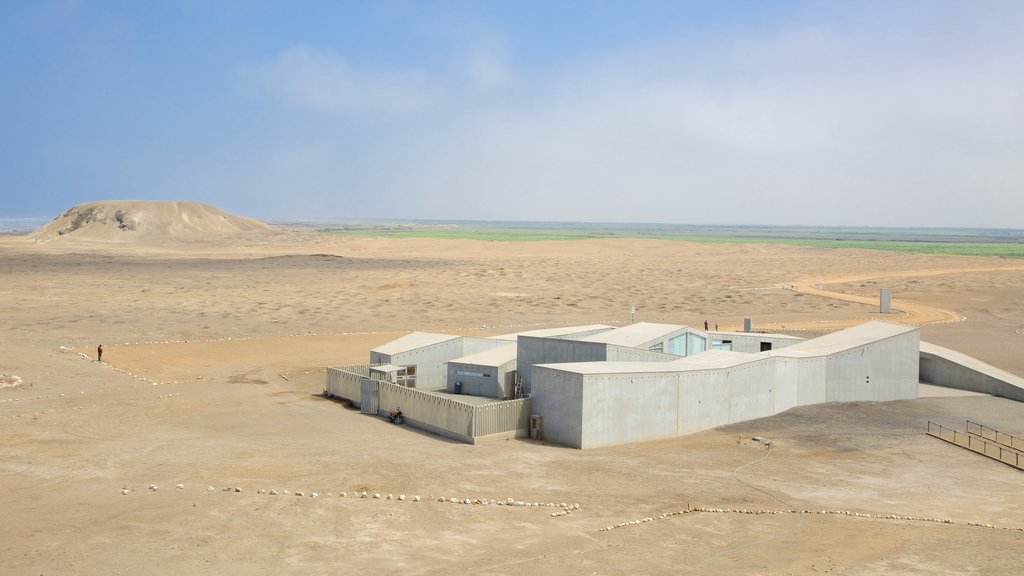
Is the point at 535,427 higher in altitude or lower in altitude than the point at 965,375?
lower

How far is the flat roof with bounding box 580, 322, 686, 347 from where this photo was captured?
112 ft

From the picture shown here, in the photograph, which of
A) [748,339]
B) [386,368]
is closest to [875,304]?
[748,339]

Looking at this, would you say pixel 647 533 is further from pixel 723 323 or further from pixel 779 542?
pixel 723 323

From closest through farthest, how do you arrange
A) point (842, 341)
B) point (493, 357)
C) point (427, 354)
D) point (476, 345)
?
point (493, 357) < point (842, 341) < point (427, 354) < point (476, 345)

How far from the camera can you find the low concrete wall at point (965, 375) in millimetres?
35188

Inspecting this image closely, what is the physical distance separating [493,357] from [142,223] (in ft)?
433

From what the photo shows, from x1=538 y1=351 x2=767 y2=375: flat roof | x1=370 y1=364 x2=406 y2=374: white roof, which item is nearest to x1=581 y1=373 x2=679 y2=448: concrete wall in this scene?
x1=538 y1=351 x2=767 y2=375: flat roof

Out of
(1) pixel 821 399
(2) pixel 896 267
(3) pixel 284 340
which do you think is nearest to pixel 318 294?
(3) pixel 284 340

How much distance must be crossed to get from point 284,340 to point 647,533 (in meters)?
33.5

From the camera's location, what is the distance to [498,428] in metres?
27.9

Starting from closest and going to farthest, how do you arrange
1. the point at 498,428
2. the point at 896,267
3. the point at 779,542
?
the point at 779,542
the point at 498,428
the point at 896,267

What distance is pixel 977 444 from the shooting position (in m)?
27.8

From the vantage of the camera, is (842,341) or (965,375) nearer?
(842,341)

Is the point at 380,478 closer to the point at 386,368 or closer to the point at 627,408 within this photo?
the point at 627,408
